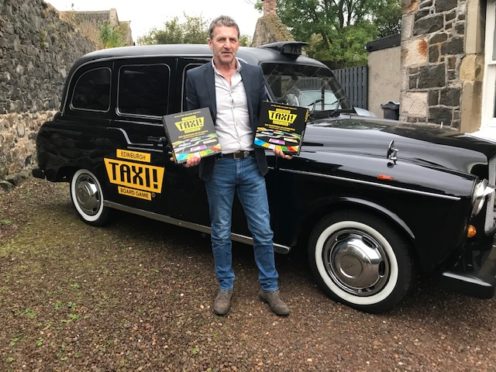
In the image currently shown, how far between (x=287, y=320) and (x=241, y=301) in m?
0.43

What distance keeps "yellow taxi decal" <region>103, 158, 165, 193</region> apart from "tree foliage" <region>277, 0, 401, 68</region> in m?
27.8

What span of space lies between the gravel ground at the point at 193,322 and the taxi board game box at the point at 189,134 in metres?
1.20

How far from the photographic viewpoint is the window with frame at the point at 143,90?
4.07 metres

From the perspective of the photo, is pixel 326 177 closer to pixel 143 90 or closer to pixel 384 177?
pixel 384 177

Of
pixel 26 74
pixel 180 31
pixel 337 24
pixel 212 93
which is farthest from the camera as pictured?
pixel 180 31

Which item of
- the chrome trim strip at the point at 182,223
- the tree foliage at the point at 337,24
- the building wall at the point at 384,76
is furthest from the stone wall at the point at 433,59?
the tree foliage at the point at 337,24

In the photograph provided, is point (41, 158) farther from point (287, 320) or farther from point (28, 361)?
point (287, 320)

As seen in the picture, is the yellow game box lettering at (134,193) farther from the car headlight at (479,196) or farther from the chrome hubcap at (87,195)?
the car headlight at (479,196)

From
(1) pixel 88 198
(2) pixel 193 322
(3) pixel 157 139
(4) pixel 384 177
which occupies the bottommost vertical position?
(2) pixel 193 322

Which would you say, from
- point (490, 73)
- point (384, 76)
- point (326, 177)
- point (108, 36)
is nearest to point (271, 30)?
point (108, 36)

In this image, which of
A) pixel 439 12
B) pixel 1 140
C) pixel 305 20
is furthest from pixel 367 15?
pixel 1 140

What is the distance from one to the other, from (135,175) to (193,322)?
1737 mm

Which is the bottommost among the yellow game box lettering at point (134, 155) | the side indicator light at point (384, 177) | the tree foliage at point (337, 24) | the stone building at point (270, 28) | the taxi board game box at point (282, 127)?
the side indicator light at point (384, 177)

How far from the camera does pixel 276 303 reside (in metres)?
3.21
